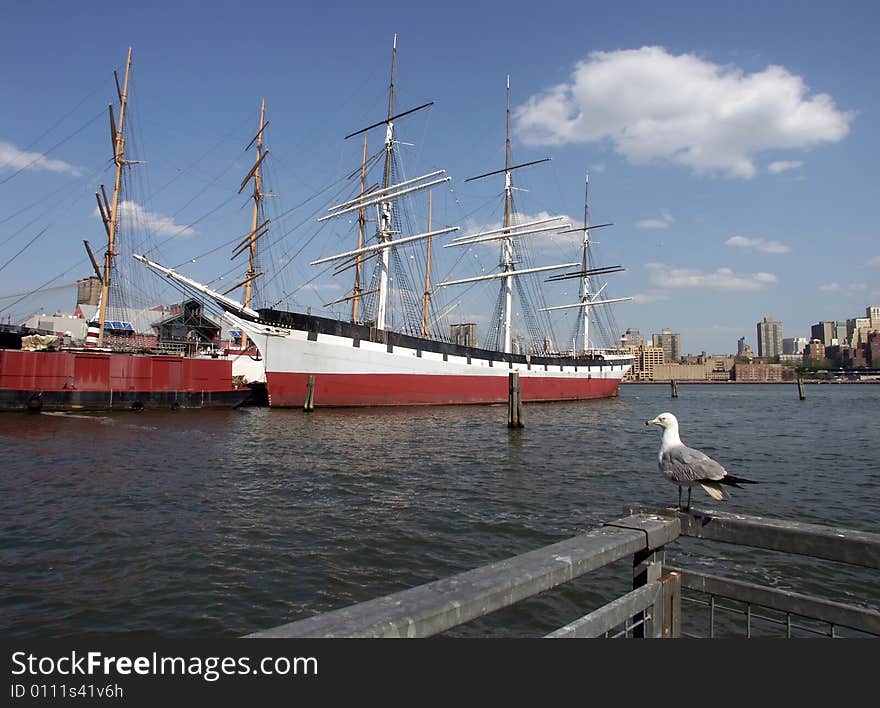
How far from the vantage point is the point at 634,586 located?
3.01 m

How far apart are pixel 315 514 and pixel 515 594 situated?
801 centimetres

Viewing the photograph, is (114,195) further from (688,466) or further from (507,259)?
(688,466)

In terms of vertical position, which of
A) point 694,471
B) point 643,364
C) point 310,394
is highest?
point 643,364

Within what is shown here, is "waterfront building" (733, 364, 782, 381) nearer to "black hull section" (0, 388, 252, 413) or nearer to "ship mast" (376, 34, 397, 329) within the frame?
"ship mast" (376, 34, 397, 329)

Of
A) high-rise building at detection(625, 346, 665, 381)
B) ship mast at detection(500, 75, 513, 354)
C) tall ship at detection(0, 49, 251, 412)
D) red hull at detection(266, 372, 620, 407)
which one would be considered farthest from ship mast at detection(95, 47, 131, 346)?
high-rise building at detection(625, 346, 665, 381)

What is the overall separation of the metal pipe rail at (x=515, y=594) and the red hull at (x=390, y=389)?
95.7 feet

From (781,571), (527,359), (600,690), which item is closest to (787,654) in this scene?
(600,690)

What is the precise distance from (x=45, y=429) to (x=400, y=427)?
13.3 m

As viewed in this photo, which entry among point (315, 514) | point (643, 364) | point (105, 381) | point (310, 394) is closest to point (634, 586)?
point (315, 514)

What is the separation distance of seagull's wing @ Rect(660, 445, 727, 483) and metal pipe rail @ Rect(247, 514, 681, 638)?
1.06m

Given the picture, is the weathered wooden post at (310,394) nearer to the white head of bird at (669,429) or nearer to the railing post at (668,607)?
the white head of bird at (669,429)

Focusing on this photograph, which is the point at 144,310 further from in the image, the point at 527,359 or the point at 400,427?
the point at 400,427

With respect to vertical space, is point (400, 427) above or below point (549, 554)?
below

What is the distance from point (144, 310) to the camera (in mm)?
61656
